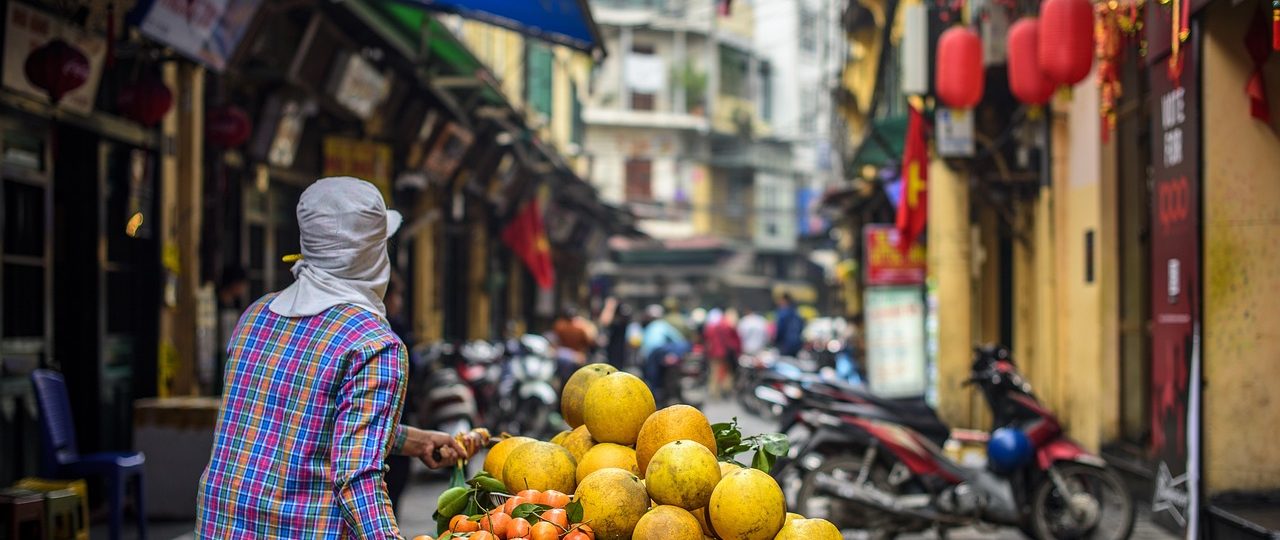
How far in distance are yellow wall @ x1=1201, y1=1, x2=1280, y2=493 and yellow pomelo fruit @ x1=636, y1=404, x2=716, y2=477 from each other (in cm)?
398

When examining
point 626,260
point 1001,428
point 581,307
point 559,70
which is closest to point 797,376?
point 1001,428

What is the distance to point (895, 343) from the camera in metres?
14.9

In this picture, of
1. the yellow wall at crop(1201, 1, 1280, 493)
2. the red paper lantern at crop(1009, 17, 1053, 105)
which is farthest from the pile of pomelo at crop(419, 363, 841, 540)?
the red paper lantern at crop(1009, 17, 1053, 105)

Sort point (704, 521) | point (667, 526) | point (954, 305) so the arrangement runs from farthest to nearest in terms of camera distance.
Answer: point (954, 305)
point (704, 521)
point (667, 526)

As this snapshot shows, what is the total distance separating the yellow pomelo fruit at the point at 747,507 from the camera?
11.0ft

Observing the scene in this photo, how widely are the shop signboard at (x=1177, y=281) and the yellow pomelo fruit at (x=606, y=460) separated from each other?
410 cm

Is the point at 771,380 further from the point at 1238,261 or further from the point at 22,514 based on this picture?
the point at 22,514

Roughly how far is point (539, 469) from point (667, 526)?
0.52 meters

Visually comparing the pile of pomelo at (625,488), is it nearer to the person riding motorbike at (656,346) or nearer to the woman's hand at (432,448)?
the woman's hand at (432,448)

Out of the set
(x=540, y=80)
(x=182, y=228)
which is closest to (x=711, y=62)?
(x=540, y=80)

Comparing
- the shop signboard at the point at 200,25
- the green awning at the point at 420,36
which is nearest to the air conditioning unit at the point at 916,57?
the green awning at the point at 420,36

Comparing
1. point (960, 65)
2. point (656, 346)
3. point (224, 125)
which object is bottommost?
point (656, 346)

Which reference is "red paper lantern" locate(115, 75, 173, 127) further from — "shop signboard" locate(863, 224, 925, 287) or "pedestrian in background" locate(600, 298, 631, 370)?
"pedestrian in background" locate(600, 298, 631, 370)

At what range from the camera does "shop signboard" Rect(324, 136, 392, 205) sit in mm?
13070
